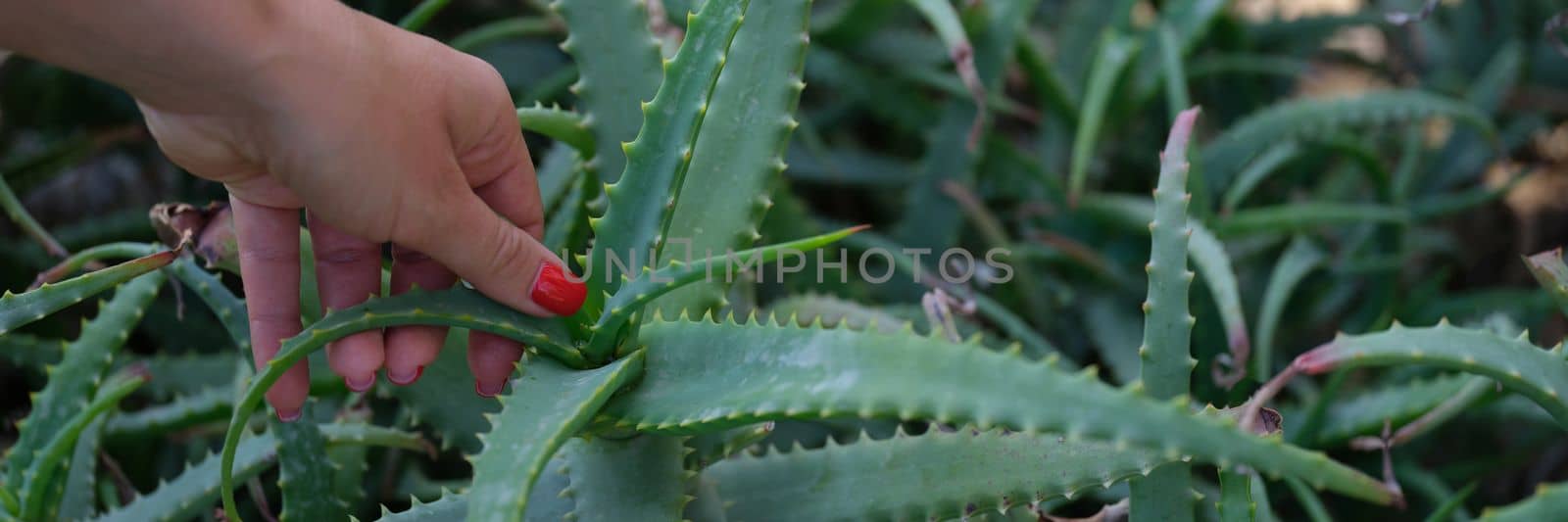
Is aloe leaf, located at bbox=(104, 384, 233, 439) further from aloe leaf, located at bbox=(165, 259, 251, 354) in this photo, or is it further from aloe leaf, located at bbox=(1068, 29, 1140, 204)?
aloe leaf, located at bbox=(1068, 29, 1140, 204)

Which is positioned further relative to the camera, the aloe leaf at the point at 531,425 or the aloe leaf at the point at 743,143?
the aloe leaf at the point at 743,143

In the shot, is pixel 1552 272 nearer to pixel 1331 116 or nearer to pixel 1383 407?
pixel 1383 407

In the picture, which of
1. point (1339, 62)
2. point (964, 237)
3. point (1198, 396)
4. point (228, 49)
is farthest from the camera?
point (1339, 62)

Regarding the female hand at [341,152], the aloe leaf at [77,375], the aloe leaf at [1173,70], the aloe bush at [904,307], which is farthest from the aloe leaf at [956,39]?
the aloe leaf at [77,375]

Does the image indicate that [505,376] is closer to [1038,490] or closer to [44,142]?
[1038,490]

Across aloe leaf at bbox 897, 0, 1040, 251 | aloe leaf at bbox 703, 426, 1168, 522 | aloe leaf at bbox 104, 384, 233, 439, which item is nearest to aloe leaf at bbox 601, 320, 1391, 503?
aloe leaf at bbox 703, 426, 1168, 522

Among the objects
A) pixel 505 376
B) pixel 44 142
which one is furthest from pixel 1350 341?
pixel 44 142

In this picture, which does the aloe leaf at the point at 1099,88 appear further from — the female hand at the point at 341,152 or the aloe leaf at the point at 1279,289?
the female hand at the point at 341,152
